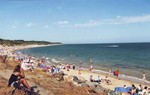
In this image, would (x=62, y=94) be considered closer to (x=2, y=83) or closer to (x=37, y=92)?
(x=37, y=92)

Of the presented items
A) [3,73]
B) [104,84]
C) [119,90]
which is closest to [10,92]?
[3,73]

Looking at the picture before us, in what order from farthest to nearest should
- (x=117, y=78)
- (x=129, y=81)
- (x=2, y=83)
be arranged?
(x=117, y=78) → (x=129, y=81) → (x=2, y=83)

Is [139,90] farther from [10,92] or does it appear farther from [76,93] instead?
[10,92]

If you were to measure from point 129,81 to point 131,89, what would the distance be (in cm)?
639

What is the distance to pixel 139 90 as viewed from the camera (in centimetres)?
1864

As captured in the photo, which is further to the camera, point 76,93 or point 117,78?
point 117,78

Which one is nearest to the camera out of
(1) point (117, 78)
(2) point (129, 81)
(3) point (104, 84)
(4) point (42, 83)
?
(4) point (42, 83)

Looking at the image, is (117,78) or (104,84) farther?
(117,78)

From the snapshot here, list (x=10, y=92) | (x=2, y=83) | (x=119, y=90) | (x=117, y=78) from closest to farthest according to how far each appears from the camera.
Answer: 1. (x=10, y=92)
2. (x=2, y=83)
3. (x=119, y=90)
4. (x=117, y=78)

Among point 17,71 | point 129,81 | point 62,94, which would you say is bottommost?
point 129,81

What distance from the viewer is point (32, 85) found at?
1175cm

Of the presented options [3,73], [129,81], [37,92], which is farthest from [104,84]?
[37,92]

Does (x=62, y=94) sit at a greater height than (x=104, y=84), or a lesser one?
greater

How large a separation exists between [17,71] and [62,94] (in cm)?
194
